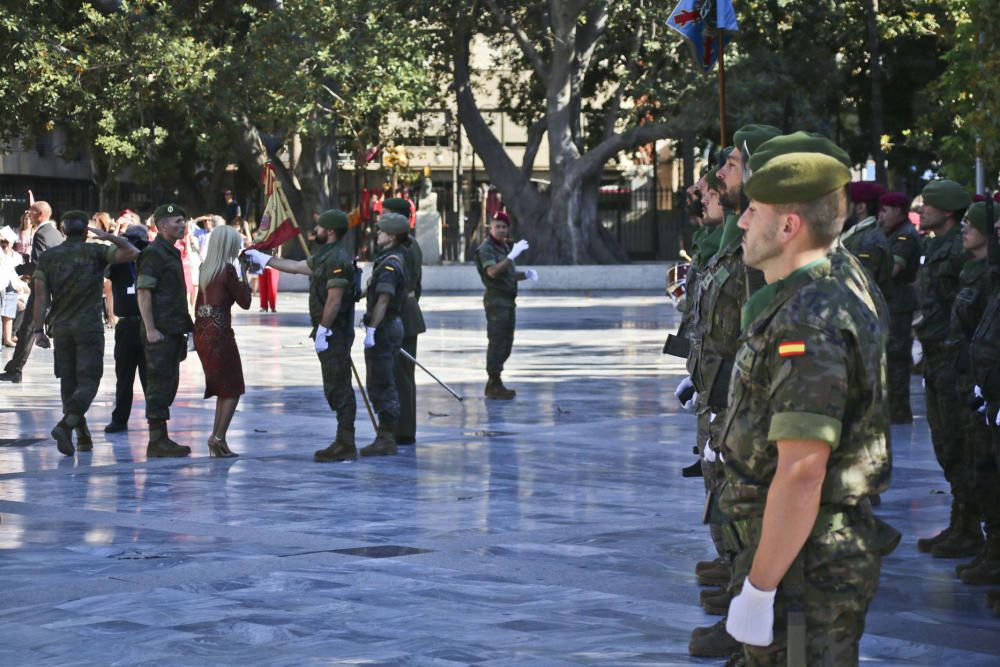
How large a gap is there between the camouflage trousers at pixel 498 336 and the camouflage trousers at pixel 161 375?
449 cm

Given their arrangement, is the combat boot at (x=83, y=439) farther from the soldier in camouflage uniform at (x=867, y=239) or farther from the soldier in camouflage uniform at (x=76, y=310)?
the soldier in camouflage uniform at (x=867, y=239)

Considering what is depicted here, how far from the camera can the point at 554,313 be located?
32031 millimetres

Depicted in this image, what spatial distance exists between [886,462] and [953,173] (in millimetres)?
25018

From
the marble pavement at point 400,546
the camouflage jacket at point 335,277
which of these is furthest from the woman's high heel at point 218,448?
the camouflage jacket at point 335,277

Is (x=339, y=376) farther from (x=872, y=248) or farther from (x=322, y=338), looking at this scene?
(x=872, y=248)

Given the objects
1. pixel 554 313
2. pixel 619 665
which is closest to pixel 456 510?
pixel 619 665

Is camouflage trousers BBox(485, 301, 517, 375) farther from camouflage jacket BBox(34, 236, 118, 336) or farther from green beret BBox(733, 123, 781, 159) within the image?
green beret BBox(733, 123, 781, 159)

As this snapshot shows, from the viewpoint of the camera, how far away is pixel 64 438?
12.9 metres

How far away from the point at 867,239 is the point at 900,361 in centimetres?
268

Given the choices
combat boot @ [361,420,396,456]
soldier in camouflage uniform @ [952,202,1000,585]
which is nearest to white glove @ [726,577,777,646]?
soldier in camouflage uniform @ [952,202,1000,585]

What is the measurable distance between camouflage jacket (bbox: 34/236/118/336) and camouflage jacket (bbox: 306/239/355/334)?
5.89 feet

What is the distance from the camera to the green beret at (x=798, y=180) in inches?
164

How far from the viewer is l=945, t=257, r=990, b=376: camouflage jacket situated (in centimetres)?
838

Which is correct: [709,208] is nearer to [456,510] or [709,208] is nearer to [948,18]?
[456,510]
